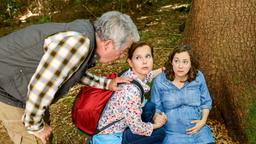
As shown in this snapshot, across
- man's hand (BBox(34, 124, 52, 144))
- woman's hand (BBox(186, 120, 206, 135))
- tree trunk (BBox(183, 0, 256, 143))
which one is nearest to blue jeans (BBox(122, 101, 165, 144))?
woman's hand (BBox(186, 120, 206, 135))

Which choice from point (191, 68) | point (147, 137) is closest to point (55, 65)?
point (147, 137)

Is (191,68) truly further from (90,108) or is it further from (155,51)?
(155,51)

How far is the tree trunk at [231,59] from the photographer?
13.4 ft

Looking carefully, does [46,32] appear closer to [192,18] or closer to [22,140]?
[22,140]

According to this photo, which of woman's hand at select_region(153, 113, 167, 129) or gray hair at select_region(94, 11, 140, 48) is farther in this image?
woman's hand at select_region(153, 113, 167, 129)

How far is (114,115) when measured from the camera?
334 centimetres

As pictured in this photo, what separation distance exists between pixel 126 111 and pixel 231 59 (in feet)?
4.82

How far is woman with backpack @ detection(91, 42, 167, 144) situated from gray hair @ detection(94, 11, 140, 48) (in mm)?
538

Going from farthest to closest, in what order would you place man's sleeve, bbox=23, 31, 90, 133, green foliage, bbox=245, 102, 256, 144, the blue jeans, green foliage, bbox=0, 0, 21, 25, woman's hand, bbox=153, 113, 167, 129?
green foliage, bbox=0, 0, 21, 25 → green foliage, bbox=245, 102, 256, 144 → woman's hand, bbox=153, 113, 167, 129 → the blue jeans → man's sleeve, bbox=23, 31, 90, 133

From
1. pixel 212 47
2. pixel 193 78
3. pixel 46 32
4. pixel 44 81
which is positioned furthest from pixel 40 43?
pixel 212 47

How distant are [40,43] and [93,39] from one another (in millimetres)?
363

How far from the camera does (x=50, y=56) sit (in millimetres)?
2635

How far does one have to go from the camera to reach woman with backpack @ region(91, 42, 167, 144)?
3.22 metres

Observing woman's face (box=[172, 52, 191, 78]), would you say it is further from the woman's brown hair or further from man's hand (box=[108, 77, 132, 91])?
man's hand (box=[108, 77, 132, 91])
